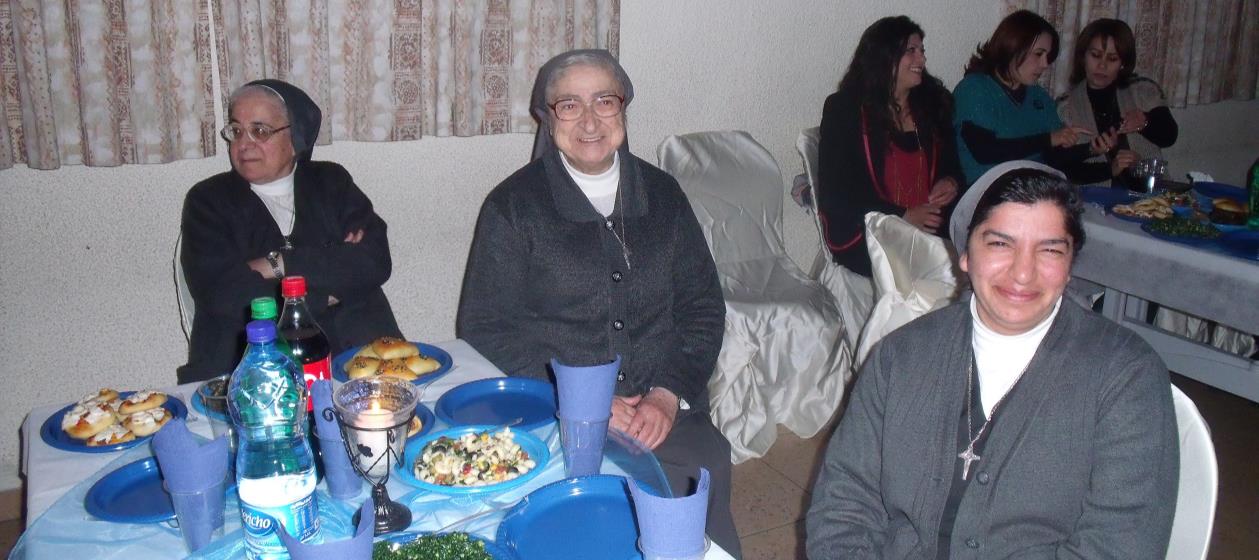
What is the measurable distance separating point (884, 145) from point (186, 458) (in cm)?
280

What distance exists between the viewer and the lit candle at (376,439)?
1.28 m

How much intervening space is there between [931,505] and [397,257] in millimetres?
2174

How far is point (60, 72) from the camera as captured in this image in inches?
101

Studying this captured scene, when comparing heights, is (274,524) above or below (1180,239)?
below

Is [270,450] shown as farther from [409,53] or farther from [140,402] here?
[409,53]

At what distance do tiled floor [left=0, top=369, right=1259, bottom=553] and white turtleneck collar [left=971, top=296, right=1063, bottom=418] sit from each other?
A: 126 centimetres

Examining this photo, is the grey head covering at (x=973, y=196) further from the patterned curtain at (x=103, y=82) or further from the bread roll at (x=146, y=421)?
the patterned curtain at (x=103, y=82)

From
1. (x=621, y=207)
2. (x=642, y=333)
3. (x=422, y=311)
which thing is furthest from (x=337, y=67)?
(x=642, y=333)

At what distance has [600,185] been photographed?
7.47 feet

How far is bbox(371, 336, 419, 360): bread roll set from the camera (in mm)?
1968

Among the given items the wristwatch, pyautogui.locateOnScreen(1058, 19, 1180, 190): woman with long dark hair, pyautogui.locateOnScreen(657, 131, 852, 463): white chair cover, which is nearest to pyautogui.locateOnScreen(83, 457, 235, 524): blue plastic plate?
the wristwatch

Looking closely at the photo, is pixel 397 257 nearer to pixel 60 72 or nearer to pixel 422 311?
pixel 422 311

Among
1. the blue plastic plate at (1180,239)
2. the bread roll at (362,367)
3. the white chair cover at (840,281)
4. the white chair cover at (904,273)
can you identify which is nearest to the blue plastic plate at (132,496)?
the bread roll at (362,367)

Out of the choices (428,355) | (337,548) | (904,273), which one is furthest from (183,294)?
(904,273)
